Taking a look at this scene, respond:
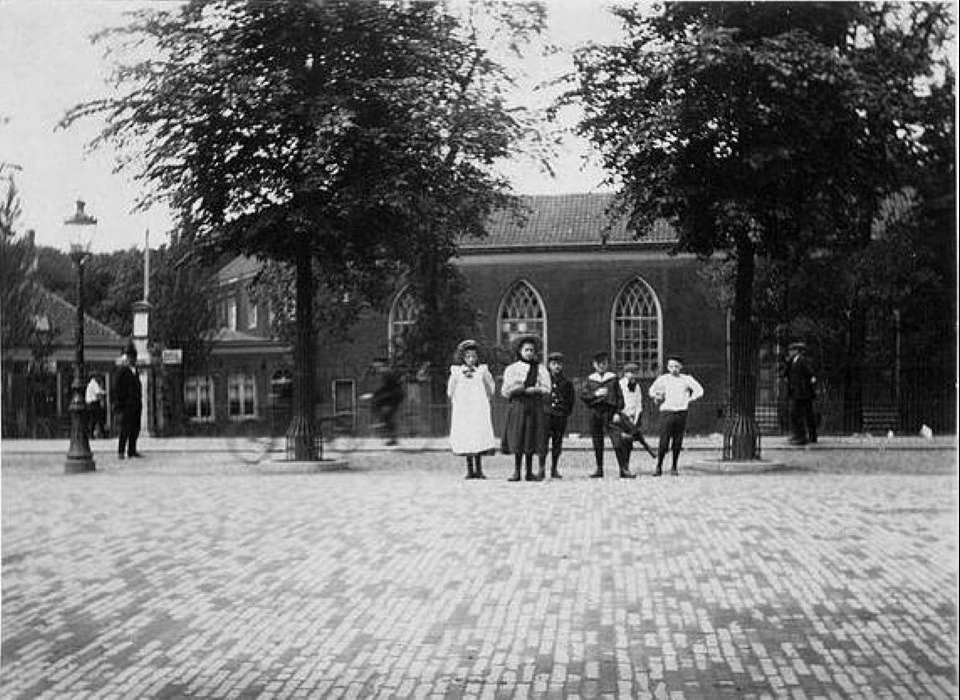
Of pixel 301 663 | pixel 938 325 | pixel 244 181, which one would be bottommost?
pixel 301 663

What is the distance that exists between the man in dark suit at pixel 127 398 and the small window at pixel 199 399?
0.73 ft

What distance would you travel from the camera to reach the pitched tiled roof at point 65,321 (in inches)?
202

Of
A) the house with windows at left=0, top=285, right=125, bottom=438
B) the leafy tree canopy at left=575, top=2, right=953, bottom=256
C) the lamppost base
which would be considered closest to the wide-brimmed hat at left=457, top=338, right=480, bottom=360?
the leafy tree canopy at left=575, top=2, right=953, bottom=256

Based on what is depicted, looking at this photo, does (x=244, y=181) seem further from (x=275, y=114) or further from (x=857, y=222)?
(x=857, y=222)

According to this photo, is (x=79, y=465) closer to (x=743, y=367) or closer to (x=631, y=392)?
(x=631, y=392)

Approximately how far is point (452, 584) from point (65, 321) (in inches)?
95.1

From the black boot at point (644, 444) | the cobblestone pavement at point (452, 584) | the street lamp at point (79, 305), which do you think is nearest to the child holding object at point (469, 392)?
the cobblestone pavement at point (452, 584)

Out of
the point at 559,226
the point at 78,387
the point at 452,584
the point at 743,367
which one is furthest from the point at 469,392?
the point at 78,387

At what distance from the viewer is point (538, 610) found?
17.7 ft

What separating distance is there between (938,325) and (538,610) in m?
2.36

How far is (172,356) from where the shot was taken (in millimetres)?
5184

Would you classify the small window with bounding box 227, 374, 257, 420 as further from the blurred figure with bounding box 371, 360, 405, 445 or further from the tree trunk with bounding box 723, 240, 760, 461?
the tree trunk with bounding box 723, 240, 760, 461

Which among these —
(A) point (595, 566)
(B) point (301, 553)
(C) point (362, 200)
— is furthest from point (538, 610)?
(C) point (362, 200)

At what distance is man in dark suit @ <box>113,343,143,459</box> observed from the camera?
16.8ft
